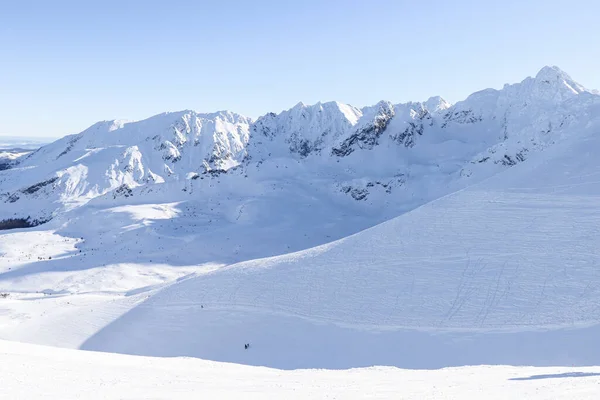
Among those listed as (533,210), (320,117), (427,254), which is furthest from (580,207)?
(320,117)

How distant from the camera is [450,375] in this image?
15367mm

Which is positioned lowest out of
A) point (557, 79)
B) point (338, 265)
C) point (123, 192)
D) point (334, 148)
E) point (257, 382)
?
point (257, 382)

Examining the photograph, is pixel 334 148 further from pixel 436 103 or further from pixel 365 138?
pixel 436 103

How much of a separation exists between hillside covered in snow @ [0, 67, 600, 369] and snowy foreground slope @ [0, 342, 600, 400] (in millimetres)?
4326

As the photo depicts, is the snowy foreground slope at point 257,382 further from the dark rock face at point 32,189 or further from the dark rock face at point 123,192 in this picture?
the dark rock face at point 32,189

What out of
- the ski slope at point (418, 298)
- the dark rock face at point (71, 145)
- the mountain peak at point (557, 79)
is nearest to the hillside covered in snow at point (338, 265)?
the ski slope at point (418, 298)

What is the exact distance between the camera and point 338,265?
99.9 feet

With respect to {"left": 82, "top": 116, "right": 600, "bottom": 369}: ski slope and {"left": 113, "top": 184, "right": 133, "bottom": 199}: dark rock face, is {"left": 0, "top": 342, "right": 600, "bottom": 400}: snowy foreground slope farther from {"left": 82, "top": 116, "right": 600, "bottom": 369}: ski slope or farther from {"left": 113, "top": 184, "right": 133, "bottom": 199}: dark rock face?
{"left": 113, "top": 184, "right": 133, "bottom": 199}: dark rock face

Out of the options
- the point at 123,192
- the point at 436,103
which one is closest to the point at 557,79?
the point at 436,103

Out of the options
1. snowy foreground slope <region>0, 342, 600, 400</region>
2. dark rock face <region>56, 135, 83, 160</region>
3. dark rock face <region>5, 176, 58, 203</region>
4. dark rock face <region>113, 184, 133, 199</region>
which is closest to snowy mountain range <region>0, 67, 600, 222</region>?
dark rock face <region>113, 184, 133, 199</region>

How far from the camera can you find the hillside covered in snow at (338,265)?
2180cm

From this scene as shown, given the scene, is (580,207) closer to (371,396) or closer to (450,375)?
(450,375)

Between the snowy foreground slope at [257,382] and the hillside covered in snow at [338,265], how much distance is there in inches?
170

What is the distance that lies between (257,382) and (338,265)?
16.4m
